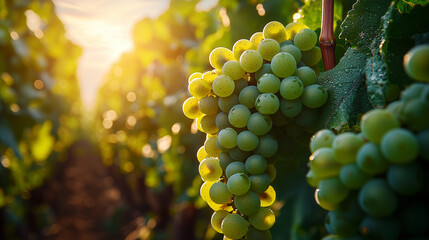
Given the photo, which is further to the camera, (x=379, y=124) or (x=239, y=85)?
(x=239, y=85)

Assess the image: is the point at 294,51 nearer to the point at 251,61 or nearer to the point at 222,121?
the point at 251,61

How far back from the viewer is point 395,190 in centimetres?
43

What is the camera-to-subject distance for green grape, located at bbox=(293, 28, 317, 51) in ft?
2.43

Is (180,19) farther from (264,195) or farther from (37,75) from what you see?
(264,195)

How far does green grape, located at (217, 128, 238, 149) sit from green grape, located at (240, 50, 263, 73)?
15 cm

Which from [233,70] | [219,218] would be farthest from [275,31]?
[219,218]

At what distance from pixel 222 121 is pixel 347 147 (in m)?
0.35

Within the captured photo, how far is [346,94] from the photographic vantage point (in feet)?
2.26

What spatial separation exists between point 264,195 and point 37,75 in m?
5.66

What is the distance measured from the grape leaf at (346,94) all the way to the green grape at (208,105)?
0.26m

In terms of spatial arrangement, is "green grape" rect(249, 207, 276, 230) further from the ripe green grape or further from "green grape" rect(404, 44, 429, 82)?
"green grape" rect(404, 44, 429, 82)

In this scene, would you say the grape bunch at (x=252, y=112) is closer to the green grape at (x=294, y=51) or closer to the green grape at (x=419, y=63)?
the green grape at (x=294, y=51)

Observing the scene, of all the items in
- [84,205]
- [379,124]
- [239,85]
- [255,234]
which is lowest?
[84,205]

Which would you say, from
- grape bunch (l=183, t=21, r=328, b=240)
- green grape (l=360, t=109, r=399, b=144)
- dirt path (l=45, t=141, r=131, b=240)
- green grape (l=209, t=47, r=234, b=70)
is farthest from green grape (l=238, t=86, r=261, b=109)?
dirt path (l=45, t=141, r=131, b=240)
